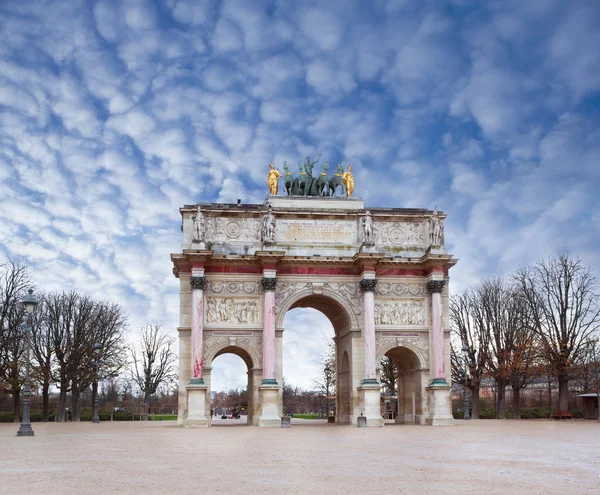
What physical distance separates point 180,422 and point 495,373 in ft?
88.2

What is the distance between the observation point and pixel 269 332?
1544 inches

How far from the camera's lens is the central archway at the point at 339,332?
40469 mm

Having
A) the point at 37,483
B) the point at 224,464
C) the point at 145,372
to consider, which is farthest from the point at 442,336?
the point at 145,372

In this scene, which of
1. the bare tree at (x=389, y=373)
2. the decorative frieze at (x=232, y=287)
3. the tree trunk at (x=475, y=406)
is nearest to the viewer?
the decorative frieze at (x=232, y=287)

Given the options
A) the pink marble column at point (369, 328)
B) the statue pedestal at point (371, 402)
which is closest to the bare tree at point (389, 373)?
the pink marble column at point (369, 328)

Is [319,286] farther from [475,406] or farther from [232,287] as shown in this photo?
[475,406]

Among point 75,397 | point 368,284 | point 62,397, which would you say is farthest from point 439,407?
point 75,397

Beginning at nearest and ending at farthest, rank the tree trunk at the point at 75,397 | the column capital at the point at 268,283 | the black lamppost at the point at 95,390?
the column capital at the point at 268,283
the black lamppost at the point at 95,390
the tree trunk at the point at 75,397

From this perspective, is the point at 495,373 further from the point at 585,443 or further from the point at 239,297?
the point at 585,443

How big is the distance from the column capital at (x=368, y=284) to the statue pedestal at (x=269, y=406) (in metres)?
7.28

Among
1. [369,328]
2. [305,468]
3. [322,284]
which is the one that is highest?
[322,284]

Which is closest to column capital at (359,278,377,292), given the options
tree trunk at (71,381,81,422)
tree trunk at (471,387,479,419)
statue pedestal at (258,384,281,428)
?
statue pedestal at (258,384,281,428)

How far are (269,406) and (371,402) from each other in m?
5.41

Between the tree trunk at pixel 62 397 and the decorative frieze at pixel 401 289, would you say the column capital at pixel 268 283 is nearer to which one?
the decorative frieze at pixel 401 289
